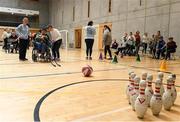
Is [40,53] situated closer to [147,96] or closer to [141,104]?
[147,96]

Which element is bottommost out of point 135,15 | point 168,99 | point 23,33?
point 168,99

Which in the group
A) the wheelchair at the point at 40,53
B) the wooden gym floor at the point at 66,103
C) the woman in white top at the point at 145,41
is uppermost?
the woman in white top at the point at 145,41

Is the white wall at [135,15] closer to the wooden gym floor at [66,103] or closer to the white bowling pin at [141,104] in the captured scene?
the wooden gym floor at [66,103]

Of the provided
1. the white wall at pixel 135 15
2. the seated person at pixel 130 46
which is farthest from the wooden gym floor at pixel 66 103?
the white wall at pixel 135 15

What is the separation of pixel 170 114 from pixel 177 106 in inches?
15.5

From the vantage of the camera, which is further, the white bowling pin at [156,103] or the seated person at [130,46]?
the seated person at [130,46]

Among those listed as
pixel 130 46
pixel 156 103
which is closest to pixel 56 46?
pixel 130 46

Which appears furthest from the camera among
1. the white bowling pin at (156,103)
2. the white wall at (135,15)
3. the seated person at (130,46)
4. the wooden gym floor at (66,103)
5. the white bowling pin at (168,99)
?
the seated person at (130,46)

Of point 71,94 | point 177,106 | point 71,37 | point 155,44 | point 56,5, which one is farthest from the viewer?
point 56,5

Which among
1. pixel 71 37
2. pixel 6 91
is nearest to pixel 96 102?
pixel 6 91

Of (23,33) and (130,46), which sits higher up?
(23,33)

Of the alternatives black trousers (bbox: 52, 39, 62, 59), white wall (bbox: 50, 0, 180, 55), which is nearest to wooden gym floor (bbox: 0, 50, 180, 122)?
black trousers (bbox: 52, 39, 62, 59)

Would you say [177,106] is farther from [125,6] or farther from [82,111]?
[125,6]

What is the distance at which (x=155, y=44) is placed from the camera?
43.1 ft
